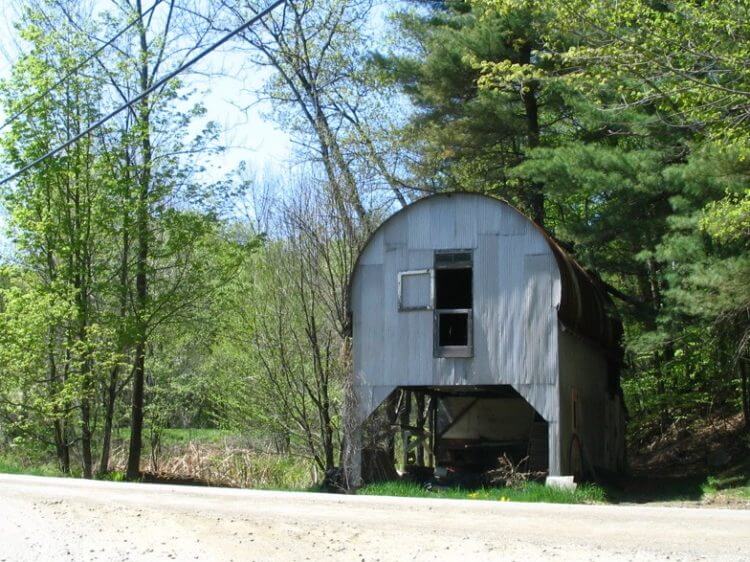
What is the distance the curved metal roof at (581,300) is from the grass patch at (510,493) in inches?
125

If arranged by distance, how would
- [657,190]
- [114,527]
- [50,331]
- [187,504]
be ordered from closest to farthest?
[114,527] < [187,504] < [657,190] < [50,331]

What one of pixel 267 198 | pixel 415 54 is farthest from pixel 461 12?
pixel 267 198

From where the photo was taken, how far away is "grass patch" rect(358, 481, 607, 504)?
15.0m

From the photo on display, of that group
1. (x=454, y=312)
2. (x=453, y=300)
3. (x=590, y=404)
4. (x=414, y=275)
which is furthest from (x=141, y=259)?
(x=590, y=404)

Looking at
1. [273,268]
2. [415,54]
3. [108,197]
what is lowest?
[273,268]

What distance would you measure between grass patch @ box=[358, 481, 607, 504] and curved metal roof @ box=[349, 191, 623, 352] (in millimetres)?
3186

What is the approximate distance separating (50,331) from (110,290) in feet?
5.34

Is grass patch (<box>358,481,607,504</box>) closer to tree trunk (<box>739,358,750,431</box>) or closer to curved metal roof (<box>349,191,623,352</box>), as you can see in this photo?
curved metal roof (<box>349,191,623,352</box>)

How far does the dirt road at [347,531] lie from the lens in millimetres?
8469

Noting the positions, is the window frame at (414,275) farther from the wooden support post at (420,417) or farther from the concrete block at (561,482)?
the wooden support post at (420,417)

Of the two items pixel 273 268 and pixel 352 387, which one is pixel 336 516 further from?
pixel 273 268

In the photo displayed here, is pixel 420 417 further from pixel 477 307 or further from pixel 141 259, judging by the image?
pixel 141 259

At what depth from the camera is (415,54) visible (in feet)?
85.8

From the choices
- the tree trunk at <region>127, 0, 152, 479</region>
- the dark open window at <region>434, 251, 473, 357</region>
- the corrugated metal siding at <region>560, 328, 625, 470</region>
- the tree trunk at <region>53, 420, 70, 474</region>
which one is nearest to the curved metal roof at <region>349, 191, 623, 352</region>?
the corrugated metal siding at <region>560, 328, 625, 470</region>
